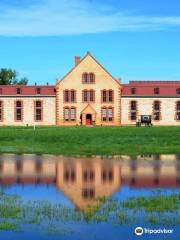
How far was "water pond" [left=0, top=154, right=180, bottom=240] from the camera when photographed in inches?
495

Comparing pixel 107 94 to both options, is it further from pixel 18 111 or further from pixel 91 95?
pixel 18 111

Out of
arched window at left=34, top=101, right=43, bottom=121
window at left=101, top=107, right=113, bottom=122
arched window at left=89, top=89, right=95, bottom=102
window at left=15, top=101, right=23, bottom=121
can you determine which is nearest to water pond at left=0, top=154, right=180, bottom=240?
arched window at left=89, top=89, right=95, bottom=102

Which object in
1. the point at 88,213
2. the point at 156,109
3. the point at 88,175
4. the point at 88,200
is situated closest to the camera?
the point at 88,213

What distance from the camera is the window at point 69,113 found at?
88.6 meters

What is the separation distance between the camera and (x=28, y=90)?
90625 mm

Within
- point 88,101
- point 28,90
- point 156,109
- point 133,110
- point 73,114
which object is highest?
point 28,90

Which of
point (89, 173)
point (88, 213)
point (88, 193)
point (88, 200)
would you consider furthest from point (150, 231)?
point (89, 173)

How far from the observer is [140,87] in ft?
299

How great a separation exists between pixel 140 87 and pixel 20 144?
52783mm

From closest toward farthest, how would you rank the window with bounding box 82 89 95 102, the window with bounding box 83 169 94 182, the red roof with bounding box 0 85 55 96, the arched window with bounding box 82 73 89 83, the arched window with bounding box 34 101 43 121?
the window with bounding box 83 169 94 182, the arched window with bounding box 82 73 89 83, the window with bounding box 82 89 95 102, the arched window with bounding box 34 101 43 121, the red roof with bounding box 0 85 55 96

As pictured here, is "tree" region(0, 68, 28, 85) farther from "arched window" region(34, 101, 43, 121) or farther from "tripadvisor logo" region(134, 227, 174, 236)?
"tripadvisor logo" region(134, 227, 174, 236)

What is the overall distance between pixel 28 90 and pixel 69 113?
8.62 metres

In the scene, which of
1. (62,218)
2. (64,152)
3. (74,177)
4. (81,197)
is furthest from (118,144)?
(62,218)

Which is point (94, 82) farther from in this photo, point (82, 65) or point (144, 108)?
point (144, 108)
